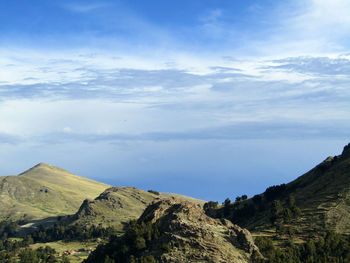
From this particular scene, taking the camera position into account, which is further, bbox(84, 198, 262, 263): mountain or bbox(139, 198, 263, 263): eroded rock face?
bbox(84, 198, 262, 263): mountain

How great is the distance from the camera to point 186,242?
123 metres

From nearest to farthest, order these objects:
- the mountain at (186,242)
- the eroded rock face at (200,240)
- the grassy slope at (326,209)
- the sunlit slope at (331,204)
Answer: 1. the eroded rock face at (200,240)
2. the mountain at (186,242)
3. the grassy slope at (326,209)
4. the sunlit slope at (331,204)

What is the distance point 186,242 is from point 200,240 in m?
4.51

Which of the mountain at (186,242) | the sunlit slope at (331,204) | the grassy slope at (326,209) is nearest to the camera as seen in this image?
the mountain at (186,242)

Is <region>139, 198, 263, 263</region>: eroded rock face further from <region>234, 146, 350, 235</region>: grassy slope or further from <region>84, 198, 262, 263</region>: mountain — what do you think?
<region>234, 146, 350, 235</region>: grassy slope

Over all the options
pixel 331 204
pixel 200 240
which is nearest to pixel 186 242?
pixel 200 240

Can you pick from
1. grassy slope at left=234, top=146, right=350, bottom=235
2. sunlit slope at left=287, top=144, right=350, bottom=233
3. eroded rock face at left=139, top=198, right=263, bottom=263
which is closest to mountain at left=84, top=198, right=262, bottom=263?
eroded rock face at left=139, top=198, right=263, bottom=263

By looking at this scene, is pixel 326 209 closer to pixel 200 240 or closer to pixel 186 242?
pixel 200 240

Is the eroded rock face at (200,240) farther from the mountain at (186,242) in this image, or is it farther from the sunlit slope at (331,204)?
the sunlit slope at (331,204)

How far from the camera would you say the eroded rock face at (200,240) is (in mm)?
118812

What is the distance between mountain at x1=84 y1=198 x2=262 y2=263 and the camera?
4702 inches

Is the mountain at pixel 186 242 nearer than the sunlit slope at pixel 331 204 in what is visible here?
Yes

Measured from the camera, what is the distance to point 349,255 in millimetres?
131750

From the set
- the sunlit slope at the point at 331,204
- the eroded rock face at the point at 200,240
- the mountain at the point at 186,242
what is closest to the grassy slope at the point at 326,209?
the sunlit slope at the point at 331,204
